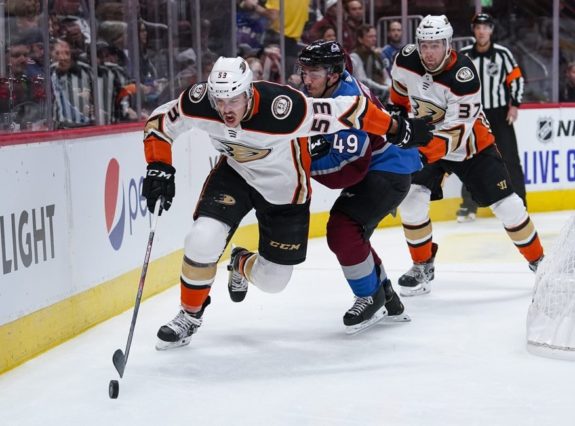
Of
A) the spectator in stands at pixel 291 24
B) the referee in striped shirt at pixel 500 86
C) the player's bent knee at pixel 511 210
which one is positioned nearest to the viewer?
the player's bent knee at pixel 511 210

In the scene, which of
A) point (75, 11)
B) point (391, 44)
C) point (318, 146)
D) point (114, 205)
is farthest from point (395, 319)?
point (391, 44)

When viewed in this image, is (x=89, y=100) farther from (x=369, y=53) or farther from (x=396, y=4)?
(x=396, y=4)

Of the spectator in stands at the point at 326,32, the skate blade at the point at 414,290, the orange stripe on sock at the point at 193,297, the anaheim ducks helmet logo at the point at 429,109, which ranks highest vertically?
the spectator in stands at the point at 326,32

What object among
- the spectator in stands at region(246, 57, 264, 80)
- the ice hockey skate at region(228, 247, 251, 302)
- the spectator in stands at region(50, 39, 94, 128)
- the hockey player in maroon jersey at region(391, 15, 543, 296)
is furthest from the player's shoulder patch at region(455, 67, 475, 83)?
the spectator in stands at region(246, 57, 264, 80)

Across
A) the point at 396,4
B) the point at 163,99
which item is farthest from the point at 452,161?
the point at 396,4

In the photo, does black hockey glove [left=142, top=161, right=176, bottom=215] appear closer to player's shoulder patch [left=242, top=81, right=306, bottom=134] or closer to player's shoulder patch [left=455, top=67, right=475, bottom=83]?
player's shoulder patch [left=242, top=81, right=306, bottom=134]

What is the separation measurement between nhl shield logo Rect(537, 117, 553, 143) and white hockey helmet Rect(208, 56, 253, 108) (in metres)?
4.69

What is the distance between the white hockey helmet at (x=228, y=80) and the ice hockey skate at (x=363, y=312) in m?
1.03

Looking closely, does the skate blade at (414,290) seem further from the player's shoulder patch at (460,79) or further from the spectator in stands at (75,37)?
the spectator in stands at (75,37)

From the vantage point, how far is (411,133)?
3697 mm

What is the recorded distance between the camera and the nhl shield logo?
7744 millimetres

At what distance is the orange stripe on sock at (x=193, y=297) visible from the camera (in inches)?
151

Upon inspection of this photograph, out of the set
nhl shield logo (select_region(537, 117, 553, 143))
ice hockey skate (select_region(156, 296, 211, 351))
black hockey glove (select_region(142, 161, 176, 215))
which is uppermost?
black hockey glove (select_region(142, 161, 176, 215))

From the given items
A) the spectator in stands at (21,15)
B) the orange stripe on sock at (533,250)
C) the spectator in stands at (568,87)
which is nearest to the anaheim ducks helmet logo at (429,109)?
the orange stripe on sock at (533,250)
